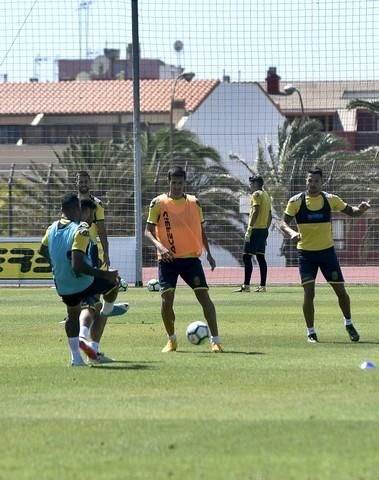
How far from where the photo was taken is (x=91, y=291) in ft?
41.2

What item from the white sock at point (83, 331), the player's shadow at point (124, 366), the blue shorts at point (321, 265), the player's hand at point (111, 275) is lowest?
the player's shadow at point (124, 366)

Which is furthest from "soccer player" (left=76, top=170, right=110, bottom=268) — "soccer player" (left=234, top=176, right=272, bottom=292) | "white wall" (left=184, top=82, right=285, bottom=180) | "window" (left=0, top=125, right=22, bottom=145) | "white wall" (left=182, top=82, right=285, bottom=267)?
"window" (left=0, top=125, right=22, bottom=145)

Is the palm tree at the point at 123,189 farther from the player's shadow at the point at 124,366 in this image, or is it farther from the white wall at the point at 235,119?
the player's shadow at the point at 124,366

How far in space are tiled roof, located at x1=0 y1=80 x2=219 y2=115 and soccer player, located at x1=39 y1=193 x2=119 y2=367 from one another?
41.8 m

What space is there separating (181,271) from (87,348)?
193 cm

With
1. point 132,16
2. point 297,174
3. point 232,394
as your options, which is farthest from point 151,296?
point 232,394

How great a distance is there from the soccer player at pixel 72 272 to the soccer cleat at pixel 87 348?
3.2 inches

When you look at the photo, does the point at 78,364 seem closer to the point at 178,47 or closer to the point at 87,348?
the point at 87,348

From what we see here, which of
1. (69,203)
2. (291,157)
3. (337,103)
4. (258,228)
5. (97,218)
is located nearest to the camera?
(69,203)

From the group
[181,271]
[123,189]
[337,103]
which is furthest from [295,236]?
[337,103]

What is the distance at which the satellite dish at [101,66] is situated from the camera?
9192 cm

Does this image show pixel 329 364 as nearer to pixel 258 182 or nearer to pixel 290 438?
pixel 290 438

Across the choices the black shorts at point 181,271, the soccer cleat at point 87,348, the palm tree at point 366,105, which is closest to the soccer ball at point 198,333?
the black shorts at point 181,271

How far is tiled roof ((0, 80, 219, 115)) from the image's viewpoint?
57.1 metres
